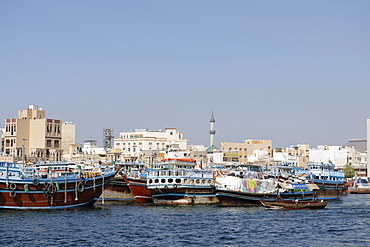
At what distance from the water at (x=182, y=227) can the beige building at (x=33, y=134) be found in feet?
335

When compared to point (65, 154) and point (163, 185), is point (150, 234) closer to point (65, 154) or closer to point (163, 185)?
point (163, 185)

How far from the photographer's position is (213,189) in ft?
273

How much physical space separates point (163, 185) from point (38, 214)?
2000 cm

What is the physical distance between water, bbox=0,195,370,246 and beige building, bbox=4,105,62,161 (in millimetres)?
102104

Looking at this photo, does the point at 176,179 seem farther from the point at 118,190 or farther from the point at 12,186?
the point at 12,186

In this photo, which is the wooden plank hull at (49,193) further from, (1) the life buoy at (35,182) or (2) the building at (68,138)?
(2) the building at (68,138)

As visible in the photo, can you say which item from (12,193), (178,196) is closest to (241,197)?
(178,196)

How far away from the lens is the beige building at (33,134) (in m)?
174

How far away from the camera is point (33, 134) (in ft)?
579

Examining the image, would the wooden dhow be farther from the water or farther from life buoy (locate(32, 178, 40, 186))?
the water

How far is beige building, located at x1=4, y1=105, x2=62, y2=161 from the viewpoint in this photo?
17362cm

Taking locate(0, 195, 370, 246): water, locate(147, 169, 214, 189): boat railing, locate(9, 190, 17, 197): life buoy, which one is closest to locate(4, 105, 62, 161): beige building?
locate(147, 169, 214, 189): boat railing

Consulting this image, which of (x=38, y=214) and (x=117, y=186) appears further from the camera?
(x=117, y=186)

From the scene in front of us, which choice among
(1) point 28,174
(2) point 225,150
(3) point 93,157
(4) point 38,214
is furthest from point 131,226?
(2) point 225,150
